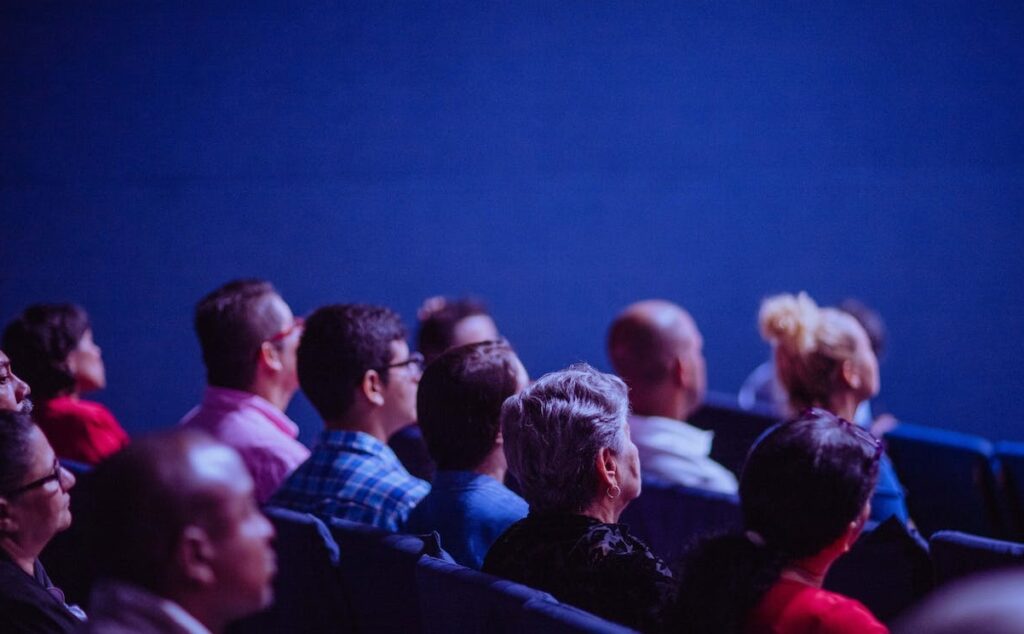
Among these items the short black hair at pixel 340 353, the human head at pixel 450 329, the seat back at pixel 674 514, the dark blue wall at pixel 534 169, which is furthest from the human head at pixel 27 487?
the dark blue wall at pixel 534 169

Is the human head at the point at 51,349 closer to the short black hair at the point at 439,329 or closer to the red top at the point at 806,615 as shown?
the short black hair at the point at 439,329

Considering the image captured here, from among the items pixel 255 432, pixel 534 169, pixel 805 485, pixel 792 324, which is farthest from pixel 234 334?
pixel 534 169

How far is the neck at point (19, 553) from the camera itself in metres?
2.07

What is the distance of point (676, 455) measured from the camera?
11.6ft

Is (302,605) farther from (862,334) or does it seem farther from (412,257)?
(412,257)

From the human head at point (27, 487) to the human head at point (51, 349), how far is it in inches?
74.9

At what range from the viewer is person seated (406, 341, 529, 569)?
2547 millimetres

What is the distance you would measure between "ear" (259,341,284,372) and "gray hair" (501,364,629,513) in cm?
143

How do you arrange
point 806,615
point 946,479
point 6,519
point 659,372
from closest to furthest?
point 806,615
point 6,519
point 659,372
point 946,479

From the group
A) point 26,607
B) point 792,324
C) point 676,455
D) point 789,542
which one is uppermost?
point 792,324

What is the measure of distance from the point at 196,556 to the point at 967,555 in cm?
163

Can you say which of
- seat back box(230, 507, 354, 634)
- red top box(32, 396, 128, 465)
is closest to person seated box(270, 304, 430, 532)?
seat back box(230, 507, 354, 634)

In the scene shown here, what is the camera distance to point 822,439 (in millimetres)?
1986

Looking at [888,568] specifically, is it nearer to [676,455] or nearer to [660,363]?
[676,455]
